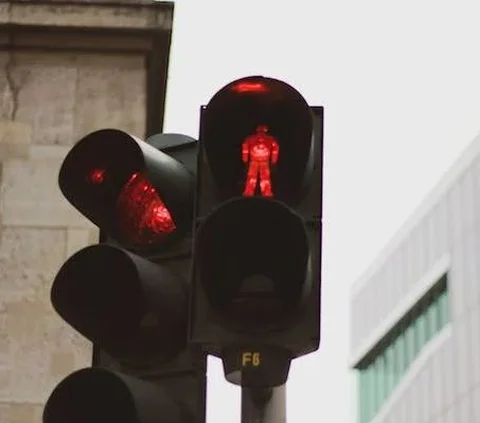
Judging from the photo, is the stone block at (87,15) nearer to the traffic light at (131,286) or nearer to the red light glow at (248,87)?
the traffic light at (131,286)

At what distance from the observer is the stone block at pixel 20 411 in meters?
7.07

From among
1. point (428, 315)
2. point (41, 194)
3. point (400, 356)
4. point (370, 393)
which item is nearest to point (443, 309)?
point (428, 315)

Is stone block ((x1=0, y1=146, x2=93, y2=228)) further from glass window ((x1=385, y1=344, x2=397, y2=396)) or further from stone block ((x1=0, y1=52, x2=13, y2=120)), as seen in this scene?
glass window ((x1=385, y1=344, x2=397, y2=396))

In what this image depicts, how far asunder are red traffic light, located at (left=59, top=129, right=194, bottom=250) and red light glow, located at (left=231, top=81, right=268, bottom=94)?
24 cm

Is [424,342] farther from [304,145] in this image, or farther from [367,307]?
[304,145]

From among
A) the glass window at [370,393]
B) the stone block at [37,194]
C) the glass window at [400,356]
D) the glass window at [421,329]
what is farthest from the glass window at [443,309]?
the stone block at [37,194]

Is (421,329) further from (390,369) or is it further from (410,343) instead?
(390,369)

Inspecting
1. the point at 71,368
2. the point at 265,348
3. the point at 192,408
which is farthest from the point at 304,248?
the point at 71,368

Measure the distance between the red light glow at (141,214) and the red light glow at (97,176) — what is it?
7cm

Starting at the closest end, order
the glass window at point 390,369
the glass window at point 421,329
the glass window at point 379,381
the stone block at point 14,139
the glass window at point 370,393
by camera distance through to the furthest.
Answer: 1. the stone block at point 14,139
2. the glass window at point 421,329
3. the glass window at point 390,369
4. the glass window at point 379,381
5. the glass window at point 370,393

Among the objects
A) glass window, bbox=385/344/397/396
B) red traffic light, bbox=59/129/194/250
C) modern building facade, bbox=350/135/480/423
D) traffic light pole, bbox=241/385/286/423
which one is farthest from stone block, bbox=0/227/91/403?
glass window, bbox=385/344/397/396

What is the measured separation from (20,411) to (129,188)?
157 inches

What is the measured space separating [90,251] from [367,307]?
5109 centimetres

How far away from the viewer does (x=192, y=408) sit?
3.11 meters
